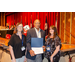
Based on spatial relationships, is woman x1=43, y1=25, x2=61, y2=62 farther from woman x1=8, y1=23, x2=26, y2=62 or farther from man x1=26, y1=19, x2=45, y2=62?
woman x1=8, y1=23, x2=26, y2=62

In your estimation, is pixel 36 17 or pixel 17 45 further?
pixel 36 17

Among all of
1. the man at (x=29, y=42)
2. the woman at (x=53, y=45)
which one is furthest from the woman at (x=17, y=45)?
the woman at (x=53, y=45)

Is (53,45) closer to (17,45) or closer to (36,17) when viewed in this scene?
(17,45)

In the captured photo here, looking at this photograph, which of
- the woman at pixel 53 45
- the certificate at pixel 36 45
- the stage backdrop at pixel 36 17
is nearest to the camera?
the certificate at pixel 36 45

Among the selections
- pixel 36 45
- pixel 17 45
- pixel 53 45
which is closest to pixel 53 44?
pixel 53 45

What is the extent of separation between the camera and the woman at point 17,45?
→ 151 cm

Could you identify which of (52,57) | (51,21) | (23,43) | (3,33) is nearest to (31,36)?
(23,43)

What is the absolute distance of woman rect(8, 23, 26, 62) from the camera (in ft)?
4.97

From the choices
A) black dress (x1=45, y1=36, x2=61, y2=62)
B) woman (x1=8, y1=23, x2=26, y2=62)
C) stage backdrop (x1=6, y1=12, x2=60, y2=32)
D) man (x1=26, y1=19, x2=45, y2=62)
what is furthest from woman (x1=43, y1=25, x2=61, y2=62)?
stage backdrop (x1=6, y1=12, x2=60, y2=32)

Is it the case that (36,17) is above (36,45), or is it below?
above

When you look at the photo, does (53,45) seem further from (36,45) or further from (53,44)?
(36,45)

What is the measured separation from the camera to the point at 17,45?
60.1 inches

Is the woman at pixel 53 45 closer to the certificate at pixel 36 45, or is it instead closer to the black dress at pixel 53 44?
the black dress at pixel 53 44
